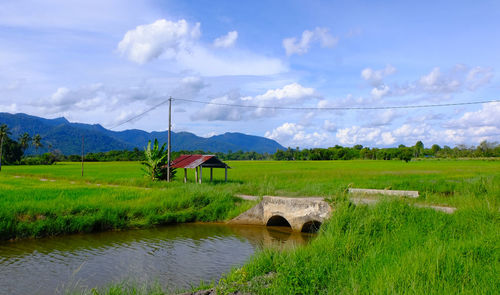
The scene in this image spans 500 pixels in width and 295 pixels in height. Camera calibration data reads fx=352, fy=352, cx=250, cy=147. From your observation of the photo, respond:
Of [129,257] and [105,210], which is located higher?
[105,210]

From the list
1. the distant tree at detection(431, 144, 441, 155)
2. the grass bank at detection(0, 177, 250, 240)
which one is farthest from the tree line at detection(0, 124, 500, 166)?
the grass bank at detection(0, 177, 250, 240)

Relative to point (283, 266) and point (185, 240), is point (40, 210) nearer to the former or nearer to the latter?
point (185, 240)

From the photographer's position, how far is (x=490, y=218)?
8.84 m

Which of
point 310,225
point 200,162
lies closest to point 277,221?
point 310,225

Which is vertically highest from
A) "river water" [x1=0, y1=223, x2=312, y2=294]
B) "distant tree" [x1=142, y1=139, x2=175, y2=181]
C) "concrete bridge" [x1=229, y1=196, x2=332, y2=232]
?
"distant tree" [x1=142, y1=139, x2=175, y2=181]

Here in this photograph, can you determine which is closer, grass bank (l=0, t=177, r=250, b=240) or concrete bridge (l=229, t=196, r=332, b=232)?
grass bank (l=0, t=177, r=250, b=240)

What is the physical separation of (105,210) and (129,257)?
4506 millimetres

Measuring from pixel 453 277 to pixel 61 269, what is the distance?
29.2ft

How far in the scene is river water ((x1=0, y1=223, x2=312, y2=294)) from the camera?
8.22 m

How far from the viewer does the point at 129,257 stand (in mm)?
10312

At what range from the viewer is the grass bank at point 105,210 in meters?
12.4

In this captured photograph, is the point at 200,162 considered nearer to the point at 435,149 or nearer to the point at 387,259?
the point at 387,259

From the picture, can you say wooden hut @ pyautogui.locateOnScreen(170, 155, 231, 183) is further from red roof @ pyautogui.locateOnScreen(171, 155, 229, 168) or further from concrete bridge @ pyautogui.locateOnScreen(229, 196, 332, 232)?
concrete bridge @ pyautogui.locateOnScreen(229, 196, 332, 232)

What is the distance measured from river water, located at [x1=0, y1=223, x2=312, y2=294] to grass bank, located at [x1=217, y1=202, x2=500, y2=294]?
1491mm
